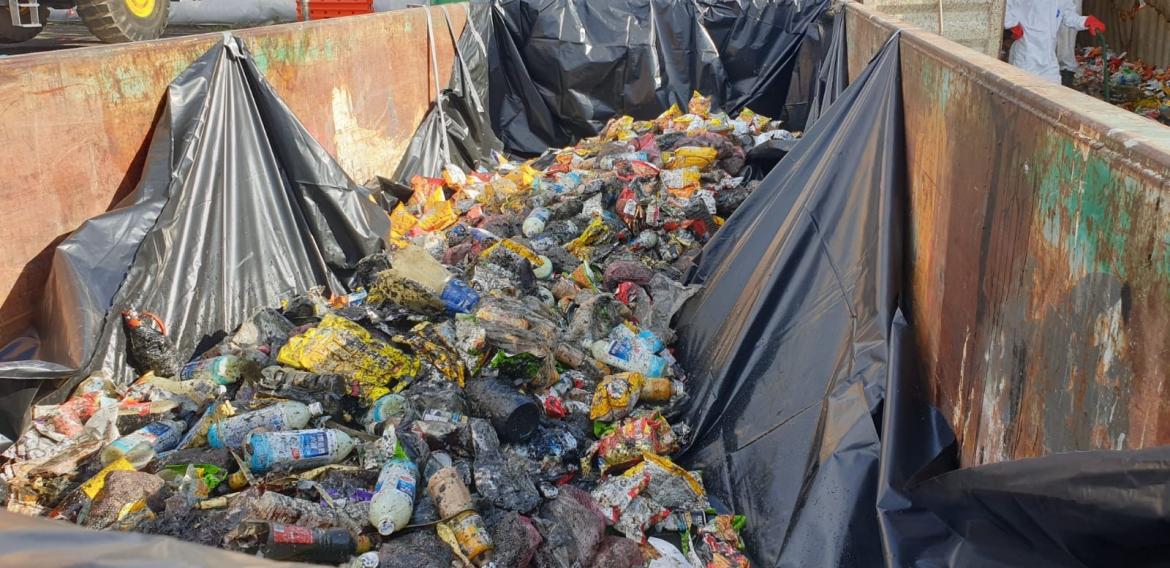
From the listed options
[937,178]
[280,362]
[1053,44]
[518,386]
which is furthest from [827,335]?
[1053,44]

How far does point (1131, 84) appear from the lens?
31.8 ft

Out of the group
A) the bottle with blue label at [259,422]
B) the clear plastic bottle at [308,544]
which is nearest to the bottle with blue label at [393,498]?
the clear plastic bottle at [308,544]

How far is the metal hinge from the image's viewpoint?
727 centimetres

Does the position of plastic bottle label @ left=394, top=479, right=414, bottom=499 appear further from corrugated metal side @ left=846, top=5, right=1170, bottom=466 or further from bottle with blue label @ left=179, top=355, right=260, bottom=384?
corrugated metal side @ left=846, top=5, right=1170, bottom=466

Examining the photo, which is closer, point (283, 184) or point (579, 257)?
point (283, 184)

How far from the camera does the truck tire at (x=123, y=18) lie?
760 centimetres

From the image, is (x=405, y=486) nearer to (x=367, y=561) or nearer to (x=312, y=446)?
(x=367, y=561)

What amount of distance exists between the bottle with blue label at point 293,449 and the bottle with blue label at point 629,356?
136cm

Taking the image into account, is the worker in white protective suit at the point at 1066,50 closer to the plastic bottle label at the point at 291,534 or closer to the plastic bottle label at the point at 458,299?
the plastic bottle label at the point at 458,299

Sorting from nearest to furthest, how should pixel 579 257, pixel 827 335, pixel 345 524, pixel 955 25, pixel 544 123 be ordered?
1. pixel 345 524
2. pixel 827 335
3. pixel 579 257
4. pixel 955 25
5. pixel 544 123

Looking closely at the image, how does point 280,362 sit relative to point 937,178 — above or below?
below

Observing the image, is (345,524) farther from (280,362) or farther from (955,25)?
(955,25)

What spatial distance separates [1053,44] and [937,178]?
19.0 feet

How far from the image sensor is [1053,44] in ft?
24.7
